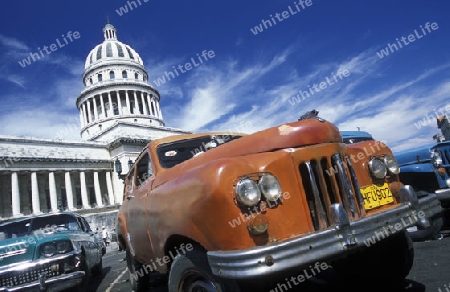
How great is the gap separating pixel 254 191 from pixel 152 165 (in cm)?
202

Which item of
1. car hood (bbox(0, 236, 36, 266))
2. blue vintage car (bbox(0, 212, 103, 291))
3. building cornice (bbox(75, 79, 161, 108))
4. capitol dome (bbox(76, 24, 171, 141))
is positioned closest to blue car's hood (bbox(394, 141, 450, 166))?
blue vintage car (bbox(0, 212, 103, 291))

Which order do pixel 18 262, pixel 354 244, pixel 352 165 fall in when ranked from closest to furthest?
1. pixel 354 244
2. pixel 352 165
3. pixel 18 262

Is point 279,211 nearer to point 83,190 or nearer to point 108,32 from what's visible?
point 83,190

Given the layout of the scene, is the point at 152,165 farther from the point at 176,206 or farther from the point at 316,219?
the point at 316,219

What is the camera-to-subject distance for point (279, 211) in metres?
2.35

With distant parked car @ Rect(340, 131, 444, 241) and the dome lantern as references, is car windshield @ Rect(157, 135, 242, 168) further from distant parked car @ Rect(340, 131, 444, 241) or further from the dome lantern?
the dome lantern

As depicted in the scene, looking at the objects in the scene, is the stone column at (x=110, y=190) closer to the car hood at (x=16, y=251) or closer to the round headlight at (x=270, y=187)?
the car hood at (x=16, y=251)

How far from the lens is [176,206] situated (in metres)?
2.61

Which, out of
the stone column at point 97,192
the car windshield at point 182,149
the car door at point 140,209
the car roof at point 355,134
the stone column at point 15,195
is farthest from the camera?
the stone column at point 97,192

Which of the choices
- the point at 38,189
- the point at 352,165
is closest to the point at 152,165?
the point at 352,165

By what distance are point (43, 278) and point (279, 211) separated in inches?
166

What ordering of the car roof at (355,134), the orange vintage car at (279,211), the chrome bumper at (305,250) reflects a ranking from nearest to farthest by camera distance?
the chrome bumper at (305,250) → the orange vintage car at (279,211) → the car roof at (355,134)

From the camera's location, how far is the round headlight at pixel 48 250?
4.95 meters

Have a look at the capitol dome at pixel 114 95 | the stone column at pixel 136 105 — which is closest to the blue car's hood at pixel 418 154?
the capitol dome at pixel 114 95
